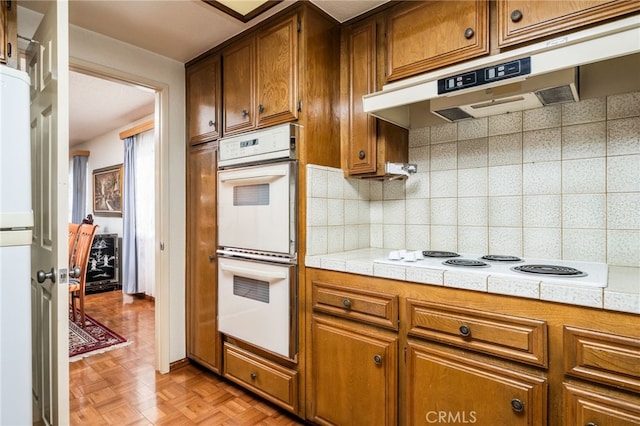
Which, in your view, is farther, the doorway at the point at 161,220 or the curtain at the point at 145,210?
the curtain at the point at 145,210

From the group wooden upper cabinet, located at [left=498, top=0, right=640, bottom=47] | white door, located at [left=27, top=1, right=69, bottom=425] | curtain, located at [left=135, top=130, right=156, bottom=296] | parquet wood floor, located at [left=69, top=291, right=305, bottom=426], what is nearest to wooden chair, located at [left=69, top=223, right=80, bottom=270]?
curtain, located at [left=135, top=130, right=156, bottom=296]

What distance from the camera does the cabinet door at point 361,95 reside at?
1874mm

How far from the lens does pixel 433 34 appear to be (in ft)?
5.34

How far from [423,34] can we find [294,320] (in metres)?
1.59

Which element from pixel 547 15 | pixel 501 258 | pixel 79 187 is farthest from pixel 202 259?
pixel 79 187

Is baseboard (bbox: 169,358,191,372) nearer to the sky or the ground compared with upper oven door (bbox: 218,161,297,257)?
nearer to the ground

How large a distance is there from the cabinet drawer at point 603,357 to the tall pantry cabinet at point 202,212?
196 cm

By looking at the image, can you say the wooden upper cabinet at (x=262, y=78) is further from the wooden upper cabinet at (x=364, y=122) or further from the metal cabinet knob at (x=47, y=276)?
the metal cabinet knob at (x=47, y=276)

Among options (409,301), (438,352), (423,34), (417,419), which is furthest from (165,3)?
(417,419)

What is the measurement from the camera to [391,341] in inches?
58.1

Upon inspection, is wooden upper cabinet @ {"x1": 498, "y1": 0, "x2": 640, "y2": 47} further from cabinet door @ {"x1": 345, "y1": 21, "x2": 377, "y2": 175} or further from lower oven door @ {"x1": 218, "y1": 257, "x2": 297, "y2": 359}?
lower oven door @ {"x1": 218, "y1": 257, "x2": 297, "y2": 359}

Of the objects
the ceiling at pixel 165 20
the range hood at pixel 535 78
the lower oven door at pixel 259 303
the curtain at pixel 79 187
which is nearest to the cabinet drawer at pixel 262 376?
the lower oven door at pixel 259 303

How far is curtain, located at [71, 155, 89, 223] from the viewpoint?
6141mm

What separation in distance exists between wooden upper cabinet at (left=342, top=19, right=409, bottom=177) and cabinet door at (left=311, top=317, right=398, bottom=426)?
88 cm
